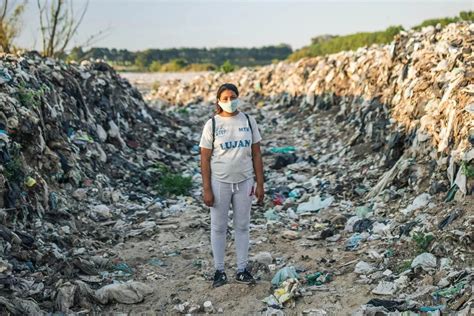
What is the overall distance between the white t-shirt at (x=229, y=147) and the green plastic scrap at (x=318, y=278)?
1015 millimetres

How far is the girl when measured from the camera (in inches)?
154

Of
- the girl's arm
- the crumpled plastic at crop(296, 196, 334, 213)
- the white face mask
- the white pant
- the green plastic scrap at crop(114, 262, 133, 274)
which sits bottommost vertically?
the green plastic scrap at crop(114, 262, 133, 274)

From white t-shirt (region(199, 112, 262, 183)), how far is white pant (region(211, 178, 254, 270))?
7 cm

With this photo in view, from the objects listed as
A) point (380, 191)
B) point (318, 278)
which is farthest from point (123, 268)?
point (380, 191)

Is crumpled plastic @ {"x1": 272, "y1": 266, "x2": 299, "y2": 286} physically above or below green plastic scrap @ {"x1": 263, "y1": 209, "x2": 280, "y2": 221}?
above

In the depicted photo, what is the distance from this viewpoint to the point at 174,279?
4.50 metres

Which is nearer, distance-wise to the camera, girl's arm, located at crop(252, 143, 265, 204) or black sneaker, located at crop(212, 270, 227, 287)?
girl's arm, located at crop(252, 143, 265, 204)

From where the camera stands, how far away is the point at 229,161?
3.90 m

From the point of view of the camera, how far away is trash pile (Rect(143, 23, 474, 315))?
12.9ft

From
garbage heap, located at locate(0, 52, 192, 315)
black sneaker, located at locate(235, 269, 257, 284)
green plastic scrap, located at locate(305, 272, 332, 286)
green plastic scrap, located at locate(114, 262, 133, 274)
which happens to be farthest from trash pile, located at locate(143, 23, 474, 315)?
garbage heap, located at locate(0, 52, 192, 315)

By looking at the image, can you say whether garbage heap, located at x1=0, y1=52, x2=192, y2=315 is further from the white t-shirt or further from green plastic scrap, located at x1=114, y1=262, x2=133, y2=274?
the white t-shirt

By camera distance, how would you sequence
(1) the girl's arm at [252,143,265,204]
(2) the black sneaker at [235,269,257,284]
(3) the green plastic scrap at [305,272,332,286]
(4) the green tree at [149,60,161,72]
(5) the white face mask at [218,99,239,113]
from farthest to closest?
(4) the green tree at [149,60,161,72] → (3) the green plastic scrap at [305,272,332,286] → (2) the black sneaker at [235,269,257,284] → (1) the girl's arm at [252,143,265,204] → (5) the white face mask at [218,99,239,113]

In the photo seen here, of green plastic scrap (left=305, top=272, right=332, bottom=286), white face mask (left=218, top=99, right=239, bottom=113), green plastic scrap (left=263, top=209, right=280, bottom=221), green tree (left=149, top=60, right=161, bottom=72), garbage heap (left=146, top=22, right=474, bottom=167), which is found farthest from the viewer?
green tree (left=149, top=60, right=161, bottom=72)

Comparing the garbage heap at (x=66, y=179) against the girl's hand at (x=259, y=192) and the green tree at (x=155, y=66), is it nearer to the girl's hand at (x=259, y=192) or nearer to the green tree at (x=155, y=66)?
the girl's hand at (x=259, y=192)
